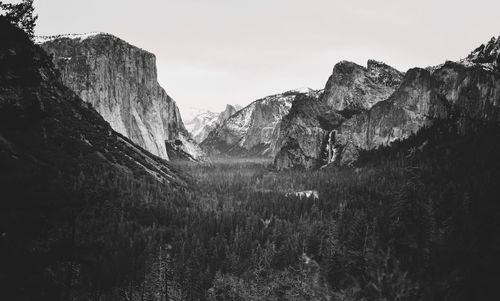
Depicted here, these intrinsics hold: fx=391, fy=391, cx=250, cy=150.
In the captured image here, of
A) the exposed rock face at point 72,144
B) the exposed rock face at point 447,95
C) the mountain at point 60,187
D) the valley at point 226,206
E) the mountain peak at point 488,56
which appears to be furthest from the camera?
the mountain peak at point 488,56

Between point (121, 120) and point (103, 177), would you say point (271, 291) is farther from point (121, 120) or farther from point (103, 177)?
point (121, 120)

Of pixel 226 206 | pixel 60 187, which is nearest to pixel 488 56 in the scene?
pixel 226 206

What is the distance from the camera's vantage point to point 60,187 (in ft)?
49.6

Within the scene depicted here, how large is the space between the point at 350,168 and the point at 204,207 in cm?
10152

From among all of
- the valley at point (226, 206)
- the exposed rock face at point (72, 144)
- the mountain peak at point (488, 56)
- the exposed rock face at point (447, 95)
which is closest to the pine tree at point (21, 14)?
the valley at point (226, 206)

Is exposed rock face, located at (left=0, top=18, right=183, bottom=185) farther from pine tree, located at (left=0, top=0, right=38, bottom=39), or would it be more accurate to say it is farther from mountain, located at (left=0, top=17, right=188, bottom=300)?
pine tree, located at (left=0, top=0, right=38, bottom=39)

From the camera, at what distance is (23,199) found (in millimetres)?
12883

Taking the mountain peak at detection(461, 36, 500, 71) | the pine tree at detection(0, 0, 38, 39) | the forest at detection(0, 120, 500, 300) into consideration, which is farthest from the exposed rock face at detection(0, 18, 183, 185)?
the mountain peak at detection(461, 36, 500, 71)

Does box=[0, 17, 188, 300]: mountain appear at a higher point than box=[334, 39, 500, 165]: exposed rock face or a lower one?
lower

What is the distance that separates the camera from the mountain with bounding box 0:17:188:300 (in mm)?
12805

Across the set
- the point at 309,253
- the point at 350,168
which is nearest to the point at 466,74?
the point at 350,168

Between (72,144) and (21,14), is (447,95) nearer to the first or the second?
(72,144)

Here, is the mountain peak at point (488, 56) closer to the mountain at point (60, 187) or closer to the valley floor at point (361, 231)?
the valley floor at point (361, 231)

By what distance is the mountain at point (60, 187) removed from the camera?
12.8 m
